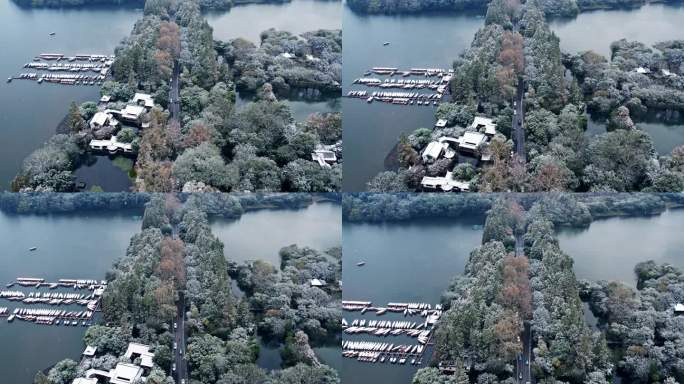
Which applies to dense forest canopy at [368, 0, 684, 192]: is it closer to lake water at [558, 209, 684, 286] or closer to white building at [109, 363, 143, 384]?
lake water at [558, 209, 684, 286]

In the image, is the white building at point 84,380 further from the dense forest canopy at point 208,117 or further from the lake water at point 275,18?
the lake water at point 275,18

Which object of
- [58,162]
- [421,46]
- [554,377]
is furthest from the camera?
[421,46]

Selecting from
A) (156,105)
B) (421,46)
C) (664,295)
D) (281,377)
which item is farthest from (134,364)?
(664,295)

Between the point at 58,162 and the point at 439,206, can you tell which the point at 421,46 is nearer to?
the point at 439,206

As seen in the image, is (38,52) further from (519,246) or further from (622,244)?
(622,244)

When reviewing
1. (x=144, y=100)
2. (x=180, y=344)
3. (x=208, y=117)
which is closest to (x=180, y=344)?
(x=180, y=344)
